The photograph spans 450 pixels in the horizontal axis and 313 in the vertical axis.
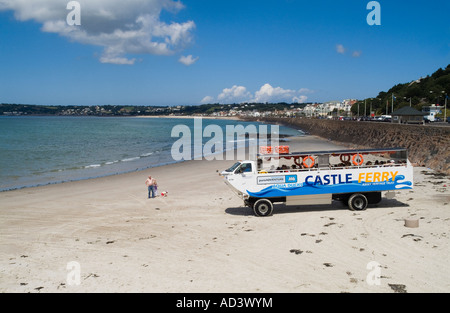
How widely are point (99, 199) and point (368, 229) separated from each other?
15106 mm

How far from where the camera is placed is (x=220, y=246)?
12.8 metres

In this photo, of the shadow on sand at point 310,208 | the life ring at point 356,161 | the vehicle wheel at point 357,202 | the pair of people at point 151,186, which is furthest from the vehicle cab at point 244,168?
the pair of people at point 151,186

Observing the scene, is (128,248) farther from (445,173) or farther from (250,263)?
(445,173)

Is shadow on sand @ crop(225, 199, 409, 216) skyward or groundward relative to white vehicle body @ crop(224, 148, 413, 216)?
groundward

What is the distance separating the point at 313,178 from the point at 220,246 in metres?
5.88

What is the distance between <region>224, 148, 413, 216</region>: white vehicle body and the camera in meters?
16.2

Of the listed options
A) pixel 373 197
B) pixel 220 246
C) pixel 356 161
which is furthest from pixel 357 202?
pixel 220 246

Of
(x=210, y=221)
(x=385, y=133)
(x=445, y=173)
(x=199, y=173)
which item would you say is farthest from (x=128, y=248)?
(x=385, y=133)

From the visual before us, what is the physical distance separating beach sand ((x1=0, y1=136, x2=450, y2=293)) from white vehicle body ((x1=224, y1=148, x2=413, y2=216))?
2.77 feet

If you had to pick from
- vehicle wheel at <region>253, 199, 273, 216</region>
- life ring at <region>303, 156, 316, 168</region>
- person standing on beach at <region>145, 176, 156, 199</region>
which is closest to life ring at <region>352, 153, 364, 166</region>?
life ring at <region>303, 156, 316, 168</region>

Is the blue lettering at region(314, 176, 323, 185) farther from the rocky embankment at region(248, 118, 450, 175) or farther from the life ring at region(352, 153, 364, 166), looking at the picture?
the rocky embankment at region(248, 118, 450, 175)

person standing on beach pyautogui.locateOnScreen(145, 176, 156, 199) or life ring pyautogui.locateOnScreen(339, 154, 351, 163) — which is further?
person standing on beach pyautogui.locateOnScreen(145, 176, 156, 199)
